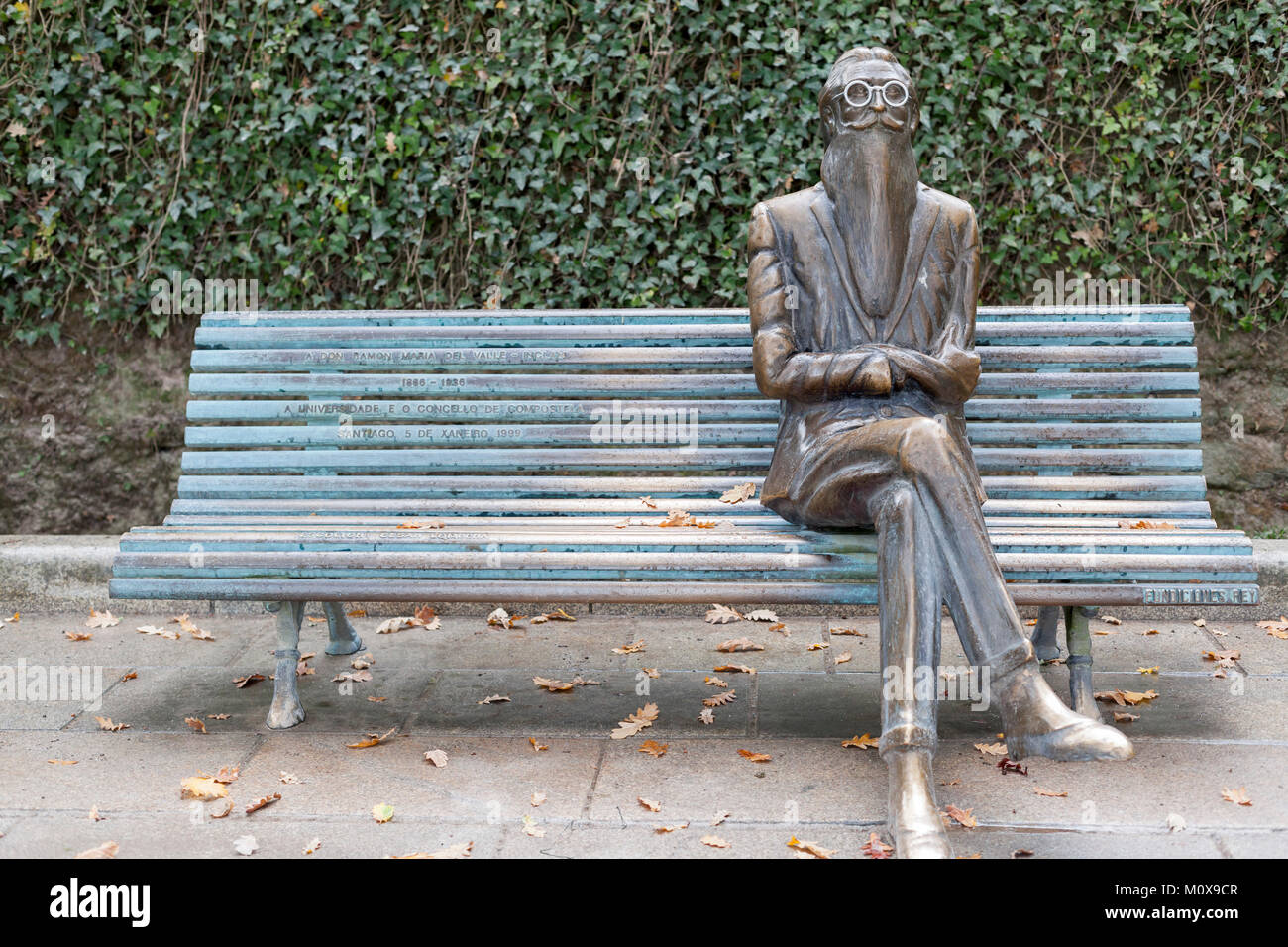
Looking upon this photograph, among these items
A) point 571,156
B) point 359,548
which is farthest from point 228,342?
point 571,156

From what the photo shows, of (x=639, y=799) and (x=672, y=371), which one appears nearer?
(x=639, y=799)

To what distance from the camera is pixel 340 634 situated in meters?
4.77

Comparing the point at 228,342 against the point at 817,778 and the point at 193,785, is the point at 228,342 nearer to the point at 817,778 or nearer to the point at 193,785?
the point at 193,785

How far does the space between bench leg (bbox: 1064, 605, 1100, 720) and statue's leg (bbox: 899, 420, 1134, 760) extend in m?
0.70

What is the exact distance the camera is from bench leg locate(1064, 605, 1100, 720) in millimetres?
3926

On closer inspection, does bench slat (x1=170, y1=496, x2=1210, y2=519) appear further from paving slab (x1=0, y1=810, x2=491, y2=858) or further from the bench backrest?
paving slab (x1=0, y1=810, x2=491, y2=858)

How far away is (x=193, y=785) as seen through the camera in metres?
3.51

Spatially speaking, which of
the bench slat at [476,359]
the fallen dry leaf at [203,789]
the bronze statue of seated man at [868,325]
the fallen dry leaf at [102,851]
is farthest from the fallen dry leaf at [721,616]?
the fallen dry leaf at [102,851]

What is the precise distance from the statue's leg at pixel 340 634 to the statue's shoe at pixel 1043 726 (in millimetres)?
2414

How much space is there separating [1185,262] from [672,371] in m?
2.70

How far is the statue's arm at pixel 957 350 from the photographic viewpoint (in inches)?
154

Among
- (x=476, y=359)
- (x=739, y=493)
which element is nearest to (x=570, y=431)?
(x=476, y=359)

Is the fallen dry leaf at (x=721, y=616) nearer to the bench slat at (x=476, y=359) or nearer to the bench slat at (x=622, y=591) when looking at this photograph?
the bench slat at (x=476, y=359)

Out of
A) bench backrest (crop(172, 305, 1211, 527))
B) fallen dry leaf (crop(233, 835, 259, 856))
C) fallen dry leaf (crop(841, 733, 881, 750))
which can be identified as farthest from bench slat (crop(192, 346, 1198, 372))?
fallen dry leaf (crop(233, 835, 259, 856))
